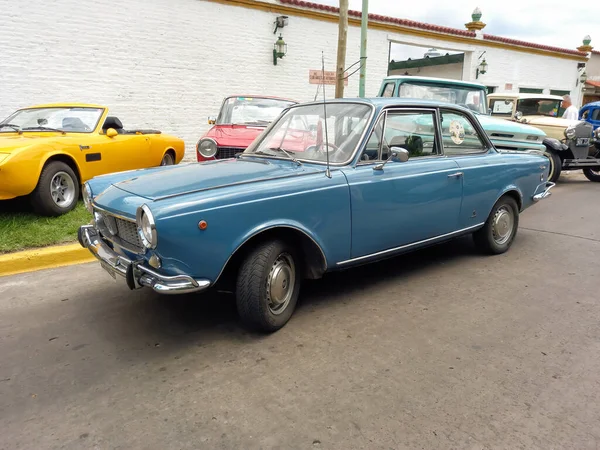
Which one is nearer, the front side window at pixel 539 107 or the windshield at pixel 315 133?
the windshield at pixel 315 133

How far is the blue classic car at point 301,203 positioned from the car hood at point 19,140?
7.26ft

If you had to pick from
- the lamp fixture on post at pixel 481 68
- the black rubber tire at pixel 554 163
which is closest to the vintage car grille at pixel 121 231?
the black rubber tire at pixel 554 163

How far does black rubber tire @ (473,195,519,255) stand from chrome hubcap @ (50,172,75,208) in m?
4.97

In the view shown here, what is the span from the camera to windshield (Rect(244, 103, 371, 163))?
363cm

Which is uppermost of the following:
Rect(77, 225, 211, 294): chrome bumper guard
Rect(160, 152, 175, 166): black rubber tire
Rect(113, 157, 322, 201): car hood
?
Rect(113, 157, 322, 201): car hood

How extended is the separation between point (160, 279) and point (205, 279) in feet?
0.87

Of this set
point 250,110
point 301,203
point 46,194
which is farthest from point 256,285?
point 250,110

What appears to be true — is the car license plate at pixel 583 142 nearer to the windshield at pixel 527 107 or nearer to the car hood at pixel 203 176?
the windshield at pixel 527 107

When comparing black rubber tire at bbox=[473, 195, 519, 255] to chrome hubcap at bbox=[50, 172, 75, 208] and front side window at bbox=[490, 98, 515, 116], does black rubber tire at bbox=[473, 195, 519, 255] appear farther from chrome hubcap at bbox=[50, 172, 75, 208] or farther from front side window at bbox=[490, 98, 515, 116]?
front side window at bbox=[490, 98, 515, 116]

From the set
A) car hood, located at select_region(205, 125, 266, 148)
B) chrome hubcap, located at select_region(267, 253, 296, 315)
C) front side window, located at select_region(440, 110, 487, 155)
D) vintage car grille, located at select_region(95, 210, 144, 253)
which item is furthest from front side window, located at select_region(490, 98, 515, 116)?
vintage car grille, located at select_region(95, 210, 144, 253)

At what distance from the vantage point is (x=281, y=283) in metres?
3.15

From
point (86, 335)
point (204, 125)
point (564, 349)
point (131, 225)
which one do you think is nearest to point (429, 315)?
point (564, 349)

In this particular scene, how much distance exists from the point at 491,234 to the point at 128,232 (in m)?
3.58

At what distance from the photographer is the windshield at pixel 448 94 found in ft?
26.5
